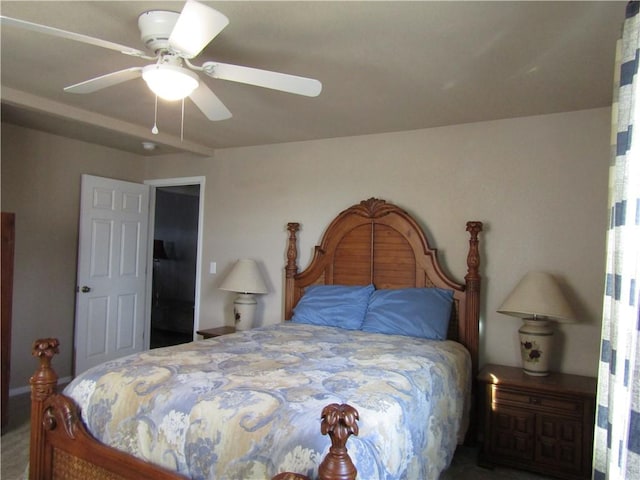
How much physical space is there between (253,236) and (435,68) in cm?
251

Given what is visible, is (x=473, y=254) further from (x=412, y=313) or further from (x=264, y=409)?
(x=264, y=409)

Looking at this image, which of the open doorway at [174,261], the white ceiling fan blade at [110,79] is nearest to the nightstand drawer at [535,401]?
the white ceiling fan blade at [110,79]

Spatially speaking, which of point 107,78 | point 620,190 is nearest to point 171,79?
point 107,78

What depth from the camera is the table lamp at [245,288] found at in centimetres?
398

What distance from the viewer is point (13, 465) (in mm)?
2689

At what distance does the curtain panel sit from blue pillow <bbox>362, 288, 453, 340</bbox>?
5.28ft

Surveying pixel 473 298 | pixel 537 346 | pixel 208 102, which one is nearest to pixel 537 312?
pixel 537 346

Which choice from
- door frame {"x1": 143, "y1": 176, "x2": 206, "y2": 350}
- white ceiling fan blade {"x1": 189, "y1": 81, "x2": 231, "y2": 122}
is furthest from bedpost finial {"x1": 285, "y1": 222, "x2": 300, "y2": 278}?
white ceiling fan blade {"x1": 189, "y1": 81, "x2": 231, "y2": 122}

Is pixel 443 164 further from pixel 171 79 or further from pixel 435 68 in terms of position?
pixel 171 79

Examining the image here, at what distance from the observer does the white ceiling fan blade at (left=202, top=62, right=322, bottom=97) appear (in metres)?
1.88

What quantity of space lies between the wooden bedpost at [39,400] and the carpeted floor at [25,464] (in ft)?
2.37

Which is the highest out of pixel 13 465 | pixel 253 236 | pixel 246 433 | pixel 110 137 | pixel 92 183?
pixel 110 137

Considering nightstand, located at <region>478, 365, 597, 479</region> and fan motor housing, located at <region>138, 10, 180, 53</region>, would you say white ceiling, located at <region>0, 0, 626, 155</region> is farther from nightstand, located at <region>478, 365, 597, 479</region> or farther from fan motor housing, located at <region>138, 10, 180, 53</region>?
nightstand, located at <region>478, 365, 597, 479</region>

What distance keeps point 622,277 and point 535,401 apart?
5.70ft
